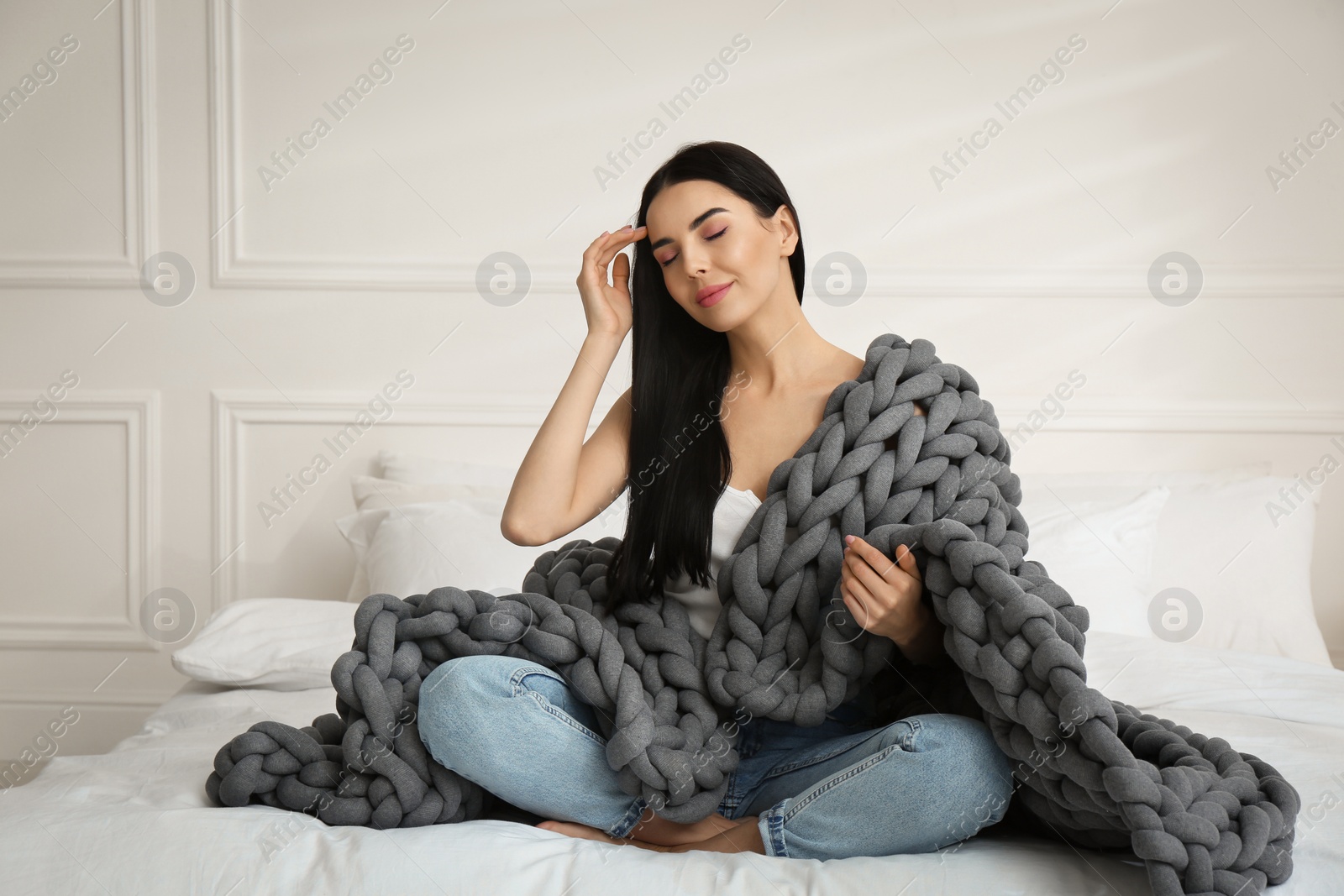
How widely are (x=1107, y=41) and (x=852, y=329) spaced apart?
3.11 feet

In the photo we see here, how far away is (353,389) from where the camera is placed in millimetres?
2539

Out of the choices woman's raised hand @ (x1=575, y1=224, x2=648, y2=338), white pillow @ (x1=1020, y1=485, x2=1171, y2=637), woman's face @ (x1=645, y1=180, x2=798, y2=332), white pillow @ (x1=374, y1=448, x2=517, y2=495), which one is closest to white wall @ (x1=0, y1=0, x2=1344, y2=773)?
white pillow @ (x1=374, y1=448, x2=517, y2=495)

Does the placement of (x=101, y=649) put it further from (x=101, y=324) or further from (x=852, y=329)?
(x=852, y=329)

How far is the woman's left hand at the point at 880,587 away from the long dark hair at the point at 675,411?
270 millimetres

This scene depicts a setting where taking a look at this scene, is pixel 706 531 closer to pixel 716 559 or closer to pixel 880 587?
pixel 716 559

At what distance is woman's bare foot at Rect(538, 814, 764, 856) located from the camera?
116cm

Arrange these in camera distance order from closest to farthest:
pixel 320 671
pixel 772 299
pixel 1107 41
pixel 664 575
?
1. pixel 664 575
2. pixel 772 299
3. pixel 320 671
4. pixel 1107 41

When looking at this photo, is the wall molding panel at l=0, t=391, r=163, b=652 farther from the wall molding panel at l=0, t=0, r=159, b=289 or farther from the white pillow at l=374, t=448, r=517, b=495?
the white pillow at l=374, t=448, r=517, b=495

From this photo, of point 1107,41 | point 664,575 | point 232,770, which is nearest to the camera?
point 232,770

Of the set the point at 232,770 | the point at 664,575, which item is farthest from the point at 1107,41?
the point at 232,770

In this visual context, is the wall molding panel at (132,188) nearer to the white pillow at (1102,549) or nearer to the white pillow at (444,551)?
the white pillow at (444,551)

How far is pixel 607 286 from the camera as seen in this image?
150 cm

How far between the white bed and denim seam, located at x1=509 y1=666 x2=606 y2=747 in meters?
0.14

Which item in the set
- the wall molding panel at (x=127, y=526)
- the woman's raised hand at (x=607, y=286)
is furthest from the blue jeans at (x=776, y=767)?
the wall molding panel at (x=127, y=526)
